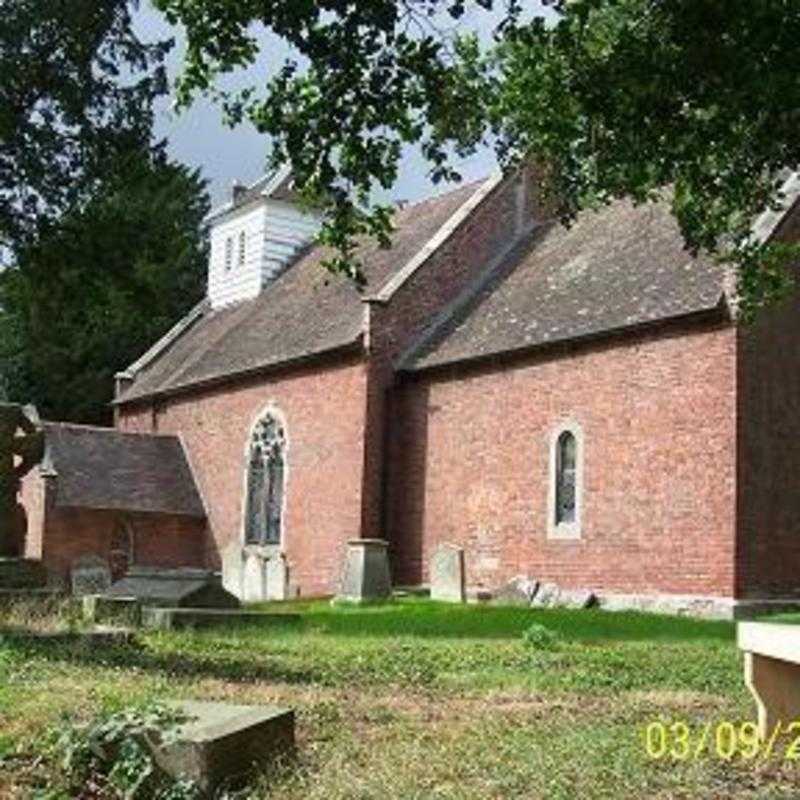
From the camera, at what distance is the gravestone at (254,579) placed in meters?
30.4

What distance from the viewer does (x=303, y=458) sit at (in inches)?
1198

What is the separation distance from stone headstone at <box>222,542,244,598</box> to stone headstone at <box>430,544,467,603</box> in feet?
23.2

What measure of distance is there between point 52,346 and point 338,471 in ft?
72.4

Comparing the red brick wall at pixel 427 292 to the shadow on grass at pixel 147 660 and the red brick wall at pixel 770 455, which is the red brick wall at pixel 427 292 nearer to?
the red brick wall at pixel 770 455

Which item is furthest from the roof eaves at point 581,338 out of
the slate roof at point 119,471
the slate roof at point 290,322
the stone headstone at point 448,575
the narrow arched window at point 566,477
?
the slate roof at point 119,471

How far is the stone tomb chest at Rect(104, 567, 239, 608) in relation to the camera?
18438 mm

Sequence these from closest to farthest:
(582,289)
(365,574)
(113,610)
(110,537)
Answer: (113,610), (365,574), (582,289), (110,537)

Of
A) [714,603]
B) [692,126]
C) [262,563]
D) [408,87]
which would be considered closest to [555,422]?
[714,603]

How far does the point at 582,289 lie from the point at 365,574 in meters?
7.10

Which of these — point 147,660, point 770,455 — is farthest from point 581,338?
point 147,660

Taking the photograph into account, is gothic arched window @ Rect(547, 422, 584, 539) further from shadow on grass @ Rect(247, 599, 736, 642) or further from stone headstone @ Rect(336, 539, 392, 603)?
stone headstone @ Rect(336, 539, 392, 603)

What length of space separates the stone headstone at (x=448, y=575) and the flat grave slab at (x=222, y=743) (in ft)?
58.6

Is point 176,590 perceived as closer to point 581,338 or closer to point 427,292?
point 581,338

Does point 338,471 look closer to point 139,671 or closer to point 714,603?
point 714,603
